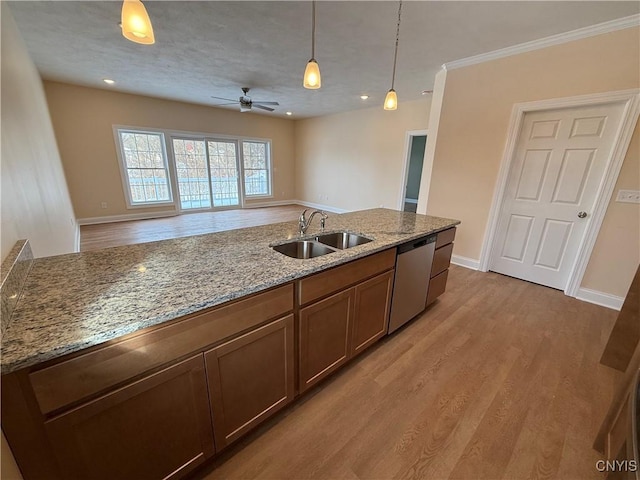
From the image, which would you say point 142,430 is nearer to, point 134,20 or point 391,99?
point 134,20

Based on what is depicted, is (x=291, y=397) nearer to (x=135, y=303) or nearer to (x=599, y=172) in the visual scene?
(x=135, y=303)

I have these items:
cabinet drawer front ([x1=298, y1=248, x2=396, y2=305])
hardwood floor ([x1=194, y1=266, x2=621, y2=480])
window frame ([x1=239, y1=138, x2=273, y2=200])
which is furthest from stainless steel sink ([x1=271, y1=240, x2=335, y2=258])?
window frame ([x1=239, y1=138, x2=273, y2=200])

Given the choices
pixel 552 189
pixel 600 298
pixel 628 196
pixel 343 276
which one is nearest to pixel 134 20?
pixel 343 276

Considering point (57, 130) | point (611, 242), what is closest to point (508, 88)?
point (611, 242)

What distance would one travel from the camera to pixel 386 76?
148 inches

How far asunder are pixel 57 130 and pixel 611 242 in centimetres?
820

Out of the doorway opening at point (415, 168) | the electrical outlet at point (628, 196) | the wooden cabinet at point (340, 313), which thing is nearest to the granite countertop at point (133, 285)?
the wooden cabinet at point (340, 313)

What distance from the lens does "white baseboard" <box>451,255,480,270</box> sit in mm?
3480

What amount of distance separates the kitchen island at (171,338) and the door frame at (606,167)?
232 centimetres

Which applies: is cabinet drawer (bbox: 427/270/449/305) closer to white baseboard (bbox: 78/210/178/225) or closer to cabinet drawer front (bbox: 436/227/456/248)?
cabinet drawer front (bbox: 436/227/456/248)

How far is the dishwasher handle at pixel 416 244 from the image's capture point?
73.1 inches

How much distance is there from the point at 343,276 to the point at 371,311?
479 millimetres

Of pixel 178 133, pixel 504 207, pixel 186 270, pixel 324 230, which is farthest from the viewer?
pixel 178 133

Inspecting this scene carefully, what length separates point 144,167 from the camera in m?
5.72
